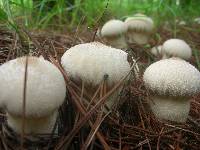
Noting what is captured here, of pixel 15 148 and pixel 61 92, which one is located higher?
pixel 61 92

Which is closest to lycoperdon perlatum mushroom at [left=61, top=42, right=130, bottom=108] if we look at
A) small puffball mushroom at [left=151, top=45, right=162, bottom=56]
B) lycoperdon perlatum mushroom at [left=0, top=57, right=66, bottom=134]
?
lycoperdon perlatum mushroom at [left=0, top=57, right=66, bottom=134]

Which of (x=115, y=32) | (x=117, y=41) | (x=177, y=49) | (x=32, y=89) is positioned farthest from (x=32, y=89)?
(x=117, y=41)

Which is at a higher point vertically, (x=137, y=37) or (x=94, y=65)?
(x=94, y=65)

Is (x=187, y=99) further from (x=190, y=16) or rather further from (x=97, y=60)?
(x=190, y=16)

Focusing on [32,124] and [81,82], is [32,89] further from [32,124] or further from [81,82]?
[81,82]

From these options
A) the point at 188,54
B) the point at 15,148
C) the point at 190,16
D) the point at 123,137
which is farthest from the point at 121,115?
the point at 190,16

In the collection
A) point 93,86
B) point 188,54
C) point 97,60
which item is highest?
point 97,60

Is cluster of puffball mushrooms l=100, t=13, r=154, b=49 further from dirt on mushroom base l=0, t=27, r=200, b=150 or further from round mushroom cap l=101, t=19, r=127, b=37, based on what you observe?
dirt on mushroom base l=0, t=27, r=200, b=150
